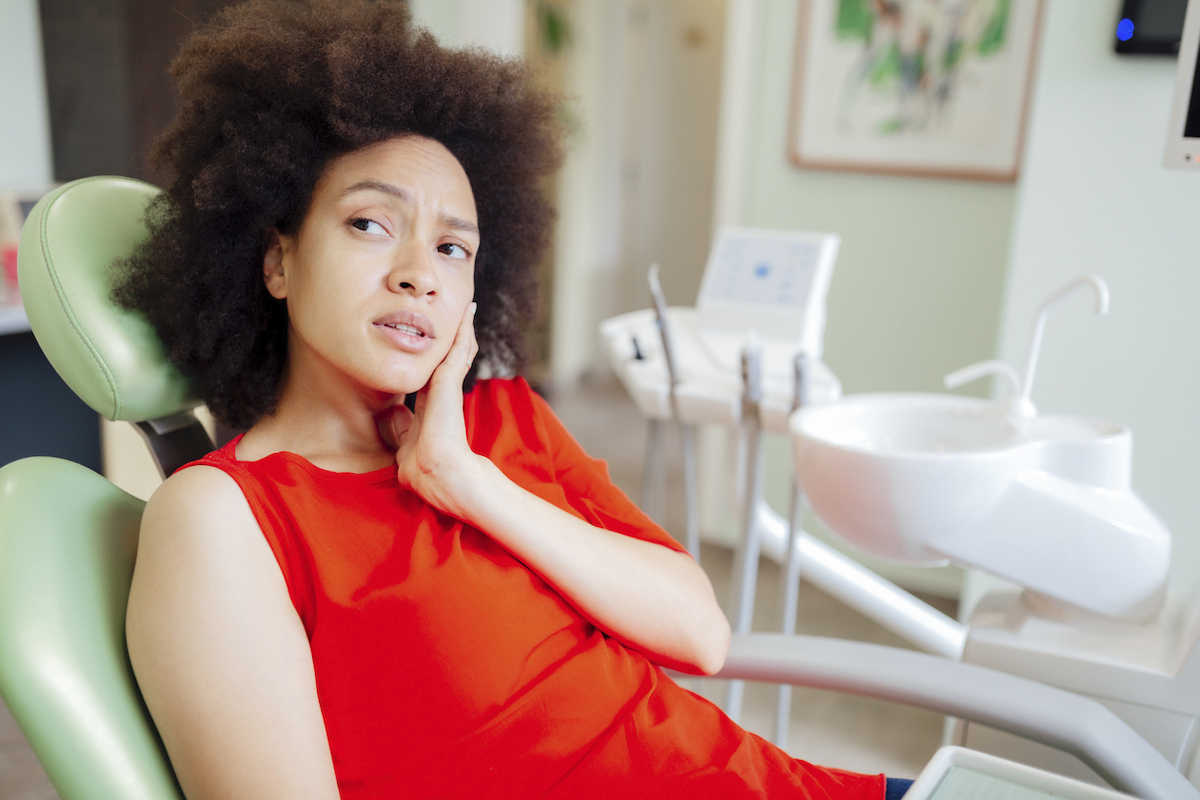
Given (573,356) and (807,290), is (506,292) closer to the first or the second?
(807,290)

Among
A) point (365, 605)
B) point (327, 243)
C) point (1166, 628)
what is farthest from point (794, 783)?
point (327, 243)

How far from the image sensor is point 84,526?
33.1 inches

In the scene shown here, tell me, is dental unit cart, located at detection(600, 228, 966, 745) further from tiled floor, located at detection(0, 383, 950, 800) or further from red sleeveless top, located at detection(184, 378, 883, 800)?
red sleeveless top, located at detection(184, 378, 883, 800)

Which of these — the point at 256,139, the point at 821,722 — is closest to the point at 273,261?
the point at 256,139

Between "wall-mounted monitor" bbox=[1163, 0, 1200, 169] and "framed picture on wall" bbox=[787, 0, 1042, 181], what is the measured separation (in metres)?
1.11

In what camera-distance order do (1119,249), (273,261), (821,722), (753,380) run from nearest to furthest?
1. (273,261)
2. (753,380)
3. (1119,249)
4. (821,722)

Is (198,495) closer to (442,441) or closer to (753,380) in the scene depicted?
(442,441)

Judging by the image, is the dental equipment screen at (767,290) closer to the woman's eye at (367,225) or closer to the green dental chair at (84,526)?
the woman's eye at (367,225)

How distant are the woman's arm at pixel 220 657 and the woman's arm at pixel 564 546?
0.59 feet

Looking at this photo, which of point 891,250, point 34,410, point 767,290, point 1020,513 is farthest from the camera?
point 891,250

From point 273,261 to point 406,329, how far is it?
184 mm

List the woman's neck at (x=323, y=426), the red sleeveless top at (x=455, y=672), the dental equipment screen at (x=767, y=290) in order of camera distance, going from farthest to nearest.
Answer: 1. the dental equipment screen at (x=767, y=290)
2. the woman's neck at (x=323, y=426)
3. the red sleeveless top at (x=455, y=672)

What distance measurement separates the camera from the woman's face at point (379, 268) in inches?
34.8

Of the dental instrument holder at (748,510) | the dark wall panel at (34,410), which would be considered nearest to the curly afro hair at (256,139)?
the dental instrument holder at (748,510)
